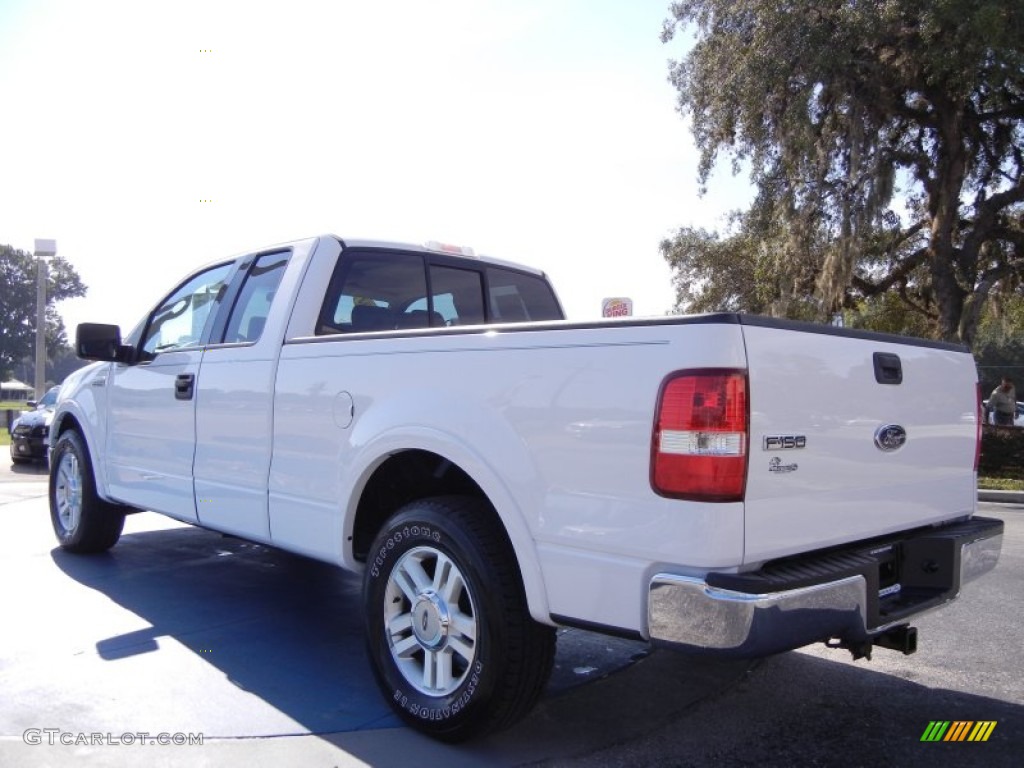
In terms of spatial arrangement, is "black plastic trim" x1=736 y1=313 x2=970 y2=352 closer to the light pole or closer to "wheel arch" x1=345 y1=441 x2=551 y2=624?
"wheel arch" x1=345 y1=441 x2=551 y2=624

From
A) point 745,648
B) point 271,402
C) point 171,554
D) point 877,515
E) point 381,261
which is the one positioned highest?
point 381,261

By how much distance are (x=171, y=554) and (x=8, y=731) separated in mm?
3200

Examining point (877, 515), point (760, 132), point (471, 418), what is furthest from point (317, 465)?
point (760, 132)

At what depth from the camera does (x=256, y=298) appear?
4.69m

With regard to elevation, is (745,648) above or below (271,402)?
below

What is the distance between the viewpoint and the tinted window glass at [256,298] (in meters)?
4.57

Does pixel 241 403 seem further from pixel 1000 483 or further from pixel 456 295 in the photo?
pixel 1000 483

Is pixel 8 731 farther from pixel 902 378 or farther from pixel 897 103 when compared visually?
pixel 897 103

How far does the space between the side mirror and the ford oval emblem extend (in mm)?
4354

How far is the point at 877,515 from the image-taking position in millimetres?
3189

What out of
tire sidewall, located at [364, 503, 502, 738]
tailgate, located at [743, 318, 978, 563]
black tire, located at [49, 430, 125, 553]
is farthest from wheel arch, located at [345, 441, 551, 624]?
black tire, located at [49, 430, 125, 553]

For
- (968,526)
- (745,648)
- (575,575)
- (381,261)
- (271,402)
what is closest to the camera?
(745,648)

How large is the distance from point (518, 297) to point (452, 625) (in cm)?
267

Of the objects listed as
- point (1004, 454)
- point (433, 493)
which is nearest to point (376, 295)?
point (433, 493)
